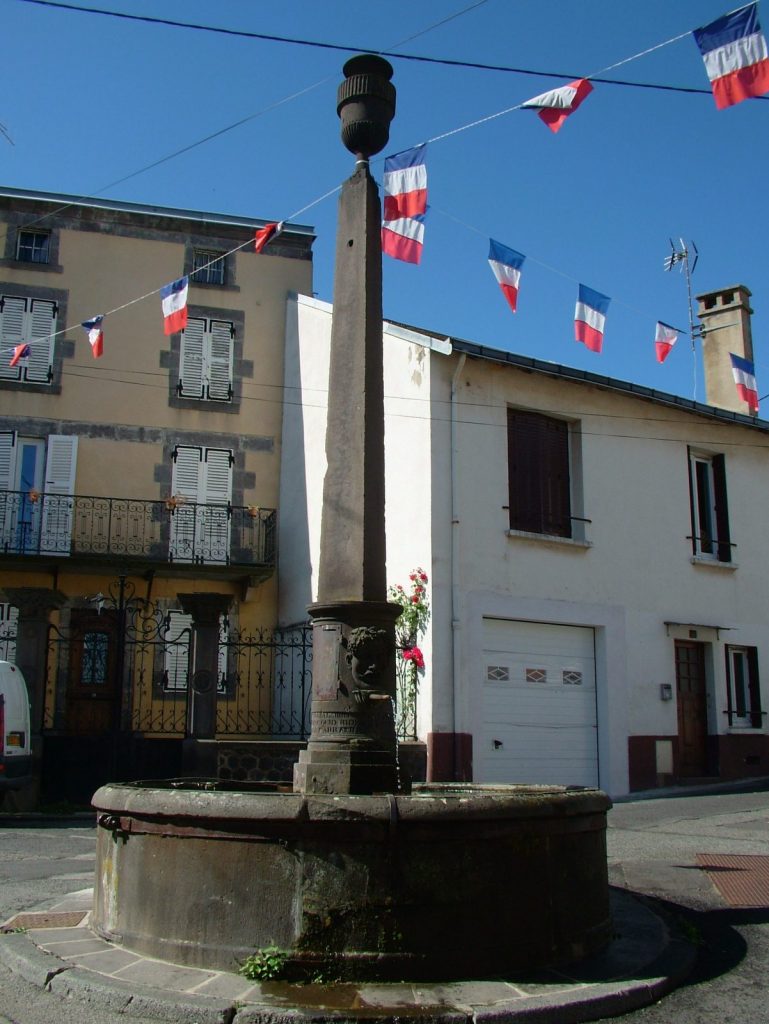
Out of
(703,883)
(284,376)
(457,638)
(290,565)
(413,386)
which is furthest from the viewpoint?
(284,376)

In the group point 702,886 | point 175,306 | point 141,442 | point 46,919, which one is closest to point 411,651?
point 175,306

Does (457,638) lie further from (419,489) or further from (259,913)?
(259,913)

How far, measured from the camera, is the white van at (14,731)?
11203 millimetres

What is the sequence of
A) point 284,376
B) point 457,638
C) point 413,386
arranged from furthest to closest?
1. point 284,376
2. point 413,386
3. point 457,638

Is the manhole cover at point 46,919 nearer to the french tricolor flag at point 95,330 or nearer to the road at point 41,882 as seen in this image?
the road at point 41,882

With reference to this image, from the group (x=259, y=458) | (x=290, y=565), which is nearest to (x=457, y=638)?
(x=290, y=565)

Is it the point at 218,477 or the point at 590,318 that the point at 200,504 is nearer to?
the point at 218,477

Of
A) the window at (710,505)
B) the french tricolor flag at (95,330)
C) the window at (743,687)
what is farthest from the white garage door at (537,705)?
the french tricolor flag at (95,330)

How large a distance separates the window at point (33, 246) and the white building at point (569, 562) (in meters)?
5.56

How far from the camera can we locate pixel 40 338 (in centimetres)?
1808

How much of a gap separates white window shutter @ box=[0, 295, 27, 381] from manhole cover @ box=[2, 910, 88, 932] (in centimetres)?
1372

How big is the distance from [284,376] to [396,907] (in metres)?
15.2

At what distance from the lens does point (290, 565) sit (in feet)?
58.1

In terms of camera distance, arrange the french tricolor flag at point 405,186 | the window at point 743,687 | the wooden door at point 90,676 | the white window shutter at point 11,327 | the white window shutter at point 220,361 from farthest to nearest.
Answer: the white window shutter at point 220,361 < the white window shutter at point 11,327 < the wooden door at point 90,676 < the window at point 743,687 < the french tricolor flag at point 405,186
